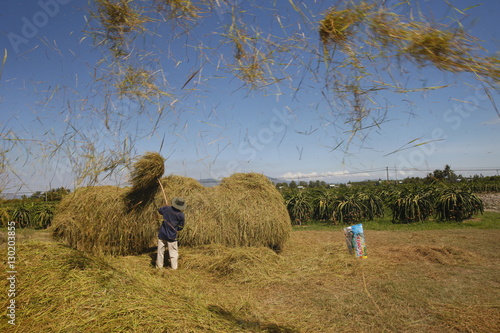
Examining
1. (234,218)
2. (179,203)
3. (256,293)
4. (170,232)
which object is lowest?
(256,293)

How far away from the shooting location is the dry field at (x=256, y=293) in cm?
297

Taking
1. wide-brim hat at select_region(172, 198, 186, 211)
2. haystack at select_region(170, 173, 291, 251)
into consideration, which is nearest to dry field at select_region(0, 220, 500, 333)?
haystack at select_region(170, 173, 291, 251)

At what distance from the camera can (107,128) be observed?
3.43 meters

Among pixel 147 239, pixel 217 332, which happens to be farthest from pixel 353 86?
pixel 147 239

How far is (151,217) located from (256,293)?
130 inches

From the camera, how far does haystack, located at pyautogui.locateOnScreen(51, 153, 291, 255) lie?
645cm

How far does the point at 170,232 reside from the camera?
6.04 meters

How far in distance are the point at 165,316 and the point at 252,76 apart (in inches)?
101

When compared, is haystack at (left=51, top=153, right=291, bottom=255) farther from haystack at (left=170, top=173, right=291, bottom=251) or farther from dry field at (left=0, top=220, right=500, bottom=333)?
dry field at (left=0, top=220, right=500, bottom=333)

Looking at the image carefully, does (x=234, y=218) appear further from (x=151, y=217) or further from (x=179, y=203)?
(x=151, y=217)

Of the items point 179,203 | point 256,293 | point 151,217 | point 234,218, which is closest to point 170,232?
point 179,203

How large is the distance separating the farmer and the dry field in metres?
0.33

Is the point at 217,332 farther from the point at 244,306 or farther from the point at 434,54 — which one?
the point at 434,54

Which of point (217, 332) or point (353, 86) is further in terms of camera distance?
point (217, 332)
